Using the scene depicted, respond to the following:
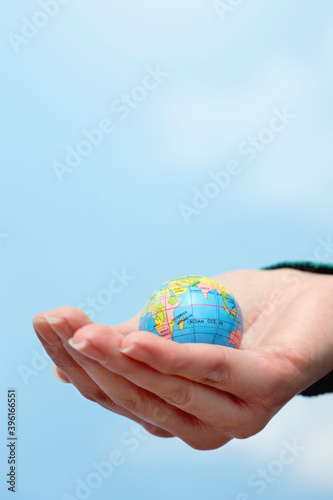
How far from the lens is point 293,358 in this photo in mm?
3148

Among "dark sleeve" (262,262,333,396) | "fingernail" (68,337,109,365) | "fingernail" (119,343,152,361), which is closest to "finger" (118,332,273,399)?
"fingernail" (119,343,152,361)

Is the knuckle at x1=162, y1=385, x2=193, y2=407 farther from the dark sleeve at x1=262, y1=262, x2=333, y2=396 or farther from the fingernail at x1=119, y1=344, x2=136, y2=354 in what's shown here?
the dark sleeve at x1=262, y1=262, x2=333, y2=396

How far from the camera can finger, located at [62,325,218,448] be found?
8.12 feet

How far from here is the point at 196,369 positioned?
2.56m

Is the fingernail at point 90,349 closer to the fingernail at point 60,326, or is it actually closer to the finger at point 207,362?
the finger at point 207,362

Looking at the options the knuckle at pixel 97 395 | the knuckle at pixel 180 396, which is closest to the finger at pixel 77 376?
the knuckle at pixel 97 395

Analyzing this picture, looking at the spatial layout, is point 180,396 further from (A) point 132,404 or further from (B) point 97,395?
(B) point 97,395

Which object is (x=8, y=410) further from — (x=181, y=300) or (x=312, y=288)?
(x=312, y=288)

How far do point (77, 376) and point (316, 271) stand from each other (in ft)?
7.64

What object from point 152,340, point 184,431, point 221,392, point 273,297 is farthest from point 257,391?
point 273,297

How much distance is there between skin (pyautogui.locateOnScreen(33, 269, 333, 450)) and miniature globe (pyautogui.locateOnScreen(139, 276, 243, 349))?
35cm

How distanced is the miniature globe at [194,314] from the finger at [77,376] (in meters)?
0.57

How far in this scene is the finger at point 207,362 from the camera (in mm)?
2406

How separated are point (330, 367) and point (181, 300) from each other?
121 centimetres
